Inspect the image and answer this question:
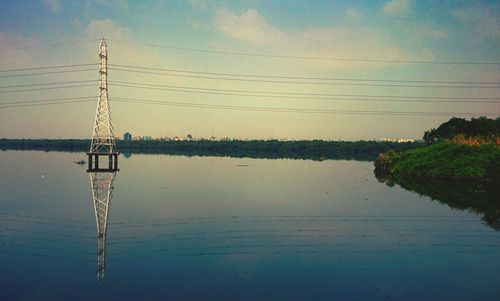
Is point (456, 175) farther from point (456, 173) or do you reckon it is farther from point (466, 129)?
point (466, 129)

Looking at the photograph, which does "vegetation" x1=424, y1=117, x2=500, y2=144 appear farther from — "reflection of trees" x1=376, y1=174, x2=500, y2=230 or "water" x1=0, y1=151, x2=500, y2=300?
"water" x1=0, y1=151, x2=500, y2=300

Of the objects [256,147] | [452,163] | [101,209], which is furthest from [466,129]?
[256,147]

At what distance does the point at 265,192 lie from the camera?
27.1 m

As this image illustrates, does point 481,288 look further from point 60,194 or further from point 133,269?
point 60,194

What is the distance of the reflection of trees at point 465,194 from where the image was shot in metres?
19.6

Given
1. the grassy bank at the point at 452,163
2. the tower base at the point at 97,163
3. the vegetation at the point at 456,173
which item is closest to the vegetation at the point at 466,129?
the vegetation at the point at 456,173

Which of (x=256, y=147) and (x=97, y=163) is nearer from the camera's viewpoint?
(x=97, y=163)

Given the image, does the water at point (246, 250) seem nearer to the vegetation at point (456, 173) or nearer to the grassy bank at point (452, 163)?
the vegetation at point (456, 173)

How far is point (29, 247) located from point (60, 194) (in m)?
12.5

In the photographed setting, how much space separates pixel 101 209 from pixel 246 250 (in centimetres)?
922

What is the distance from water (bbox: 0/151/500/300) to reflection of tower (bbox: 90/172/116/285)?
0.54ft

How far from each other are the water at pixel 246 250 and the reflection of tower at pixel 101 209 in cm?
16

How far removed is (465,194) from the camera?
84.3 feet

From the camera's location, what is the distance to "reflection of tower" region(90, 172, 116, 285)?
37.3ft
